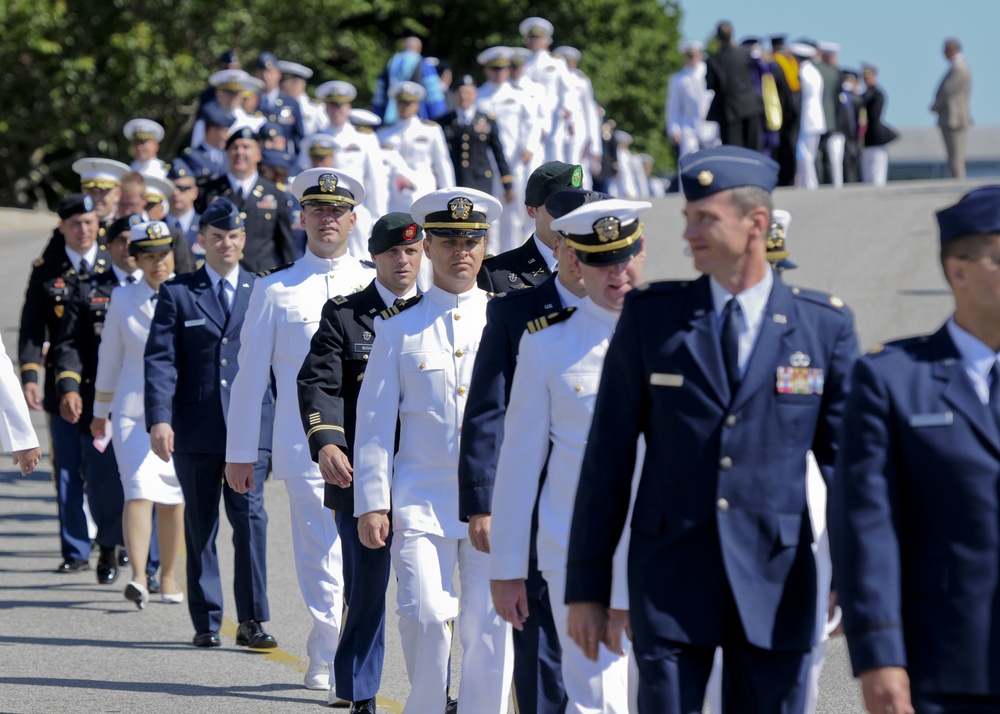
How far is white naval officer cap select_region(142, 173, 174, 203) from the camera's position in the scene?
496 inches

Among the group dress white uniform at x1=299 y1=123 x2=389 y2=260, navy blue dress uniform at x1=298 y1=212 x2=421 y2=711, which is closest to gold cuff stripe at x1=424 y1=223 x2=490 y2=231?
navy blue dress uniform at x1=298 y1=212 x2=421 y2=711

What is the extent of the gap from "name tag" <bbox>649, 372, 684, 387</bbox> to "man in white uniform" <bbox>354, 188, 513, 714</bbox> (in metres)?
2.18

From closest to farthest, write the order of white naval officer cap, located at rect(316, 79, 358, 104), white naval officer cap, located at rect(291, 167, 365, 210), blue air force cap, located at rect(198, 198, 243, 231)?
white naval officer cap, located at rect(291, 167, 365, 210) → blue air force cap, located at rect(198, 198, 243, 231) → white naval officer cap, located at rect(316, 79, 358, 104)

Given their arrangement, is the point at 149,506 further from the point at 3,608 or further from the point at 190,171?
the point at 190,171

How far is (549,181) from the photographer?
7402mm

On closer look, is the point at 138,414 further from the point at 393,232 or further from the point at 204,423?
the point at 393,232

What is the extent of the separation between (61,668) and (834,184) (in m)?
21.4

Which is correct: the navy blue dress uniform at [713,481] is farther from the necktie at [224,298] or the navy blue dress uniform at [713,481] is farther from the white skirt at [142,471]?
the white skirt at [142,471]

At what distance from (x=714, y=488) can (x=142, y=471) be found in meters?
6.26

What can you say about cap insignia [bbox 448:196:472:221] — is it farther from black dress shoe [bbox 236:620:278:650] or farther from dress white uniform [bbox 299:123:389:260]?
dress white uniform [bbox 299:123:389:260]

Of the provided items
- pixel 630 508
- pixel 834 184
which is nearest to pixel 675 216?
pixel 834 184

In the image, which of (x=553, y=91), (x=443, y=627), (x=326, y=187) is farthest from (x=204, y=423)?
(x=553, y=91)

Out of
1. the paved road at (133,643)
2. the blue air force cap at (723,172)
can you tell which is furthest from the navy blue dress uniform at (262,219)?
the blue air force cap at (723,172)

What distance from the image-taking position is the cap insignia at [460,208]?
6.55m
